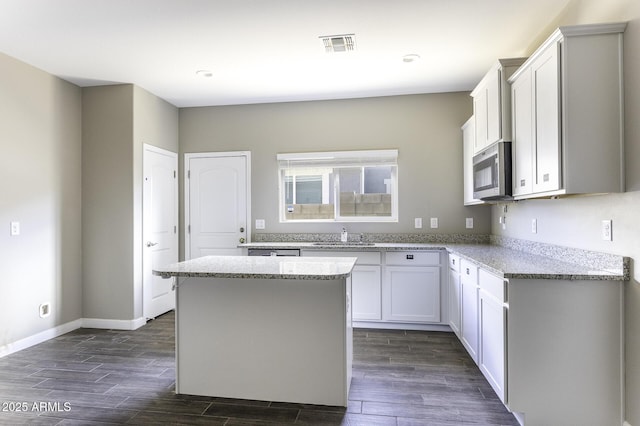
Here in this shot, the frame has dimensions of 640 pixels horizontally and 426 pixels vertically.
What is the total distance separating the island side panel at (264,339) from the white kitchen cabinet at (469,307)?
1.14m

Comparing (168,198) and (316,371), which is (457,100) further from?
(168,198)

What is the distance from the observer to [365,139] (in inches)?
176

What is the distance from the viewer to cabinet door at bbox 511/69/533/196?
2.37m

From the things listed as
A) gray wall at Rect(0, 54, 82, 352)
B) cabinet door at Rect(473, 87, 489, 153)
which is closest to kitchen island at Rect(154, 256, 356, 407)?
cabinet door at Rect(473, 87, 489, 153)

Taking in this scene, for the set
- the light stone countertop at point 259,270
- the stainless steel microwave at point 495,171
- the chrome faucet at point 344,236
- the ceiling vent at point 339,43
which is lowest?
the light stone countertop at point 259,270

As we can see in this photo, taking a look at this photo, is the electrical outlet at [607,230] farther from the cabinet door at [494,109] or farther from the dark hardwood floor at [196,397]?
the dark hardwood floor at [196,397]

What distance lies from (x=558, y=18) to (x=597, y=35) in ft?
2.69

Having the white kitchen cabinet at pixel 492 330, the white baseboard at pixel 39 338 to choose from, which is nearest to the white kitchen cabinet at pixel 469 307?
the white kitchen cabinet at pixel 492 330

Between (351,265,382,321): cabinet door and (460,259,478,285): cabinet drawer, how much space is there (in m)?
0.95

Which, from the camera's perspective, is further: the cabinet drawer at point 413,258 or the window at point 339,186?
the window at point 339,186

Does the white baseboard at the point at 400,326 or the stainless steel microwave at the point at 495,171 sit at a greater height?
the stainless steel microwave at the point at 495,171

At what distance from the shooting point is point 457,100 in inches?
168

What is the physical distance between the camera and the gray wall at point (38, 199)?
10.6 feet

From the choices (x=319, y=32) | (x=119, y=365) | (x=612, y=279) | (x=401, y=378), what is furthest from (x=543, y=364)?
(x=119, y=365)
